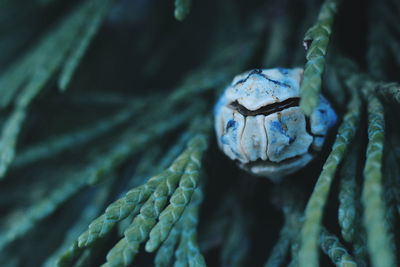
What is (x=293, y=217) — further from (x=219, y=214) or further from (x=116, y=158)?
(x=116, y=158)

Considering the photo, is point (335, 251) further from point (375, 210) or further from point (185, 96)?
point (185, 96)

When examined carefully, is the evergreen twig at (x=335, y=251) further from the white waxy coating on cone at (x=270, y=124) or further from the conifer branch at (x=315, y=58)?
the conifer branch at (x=315, y=58)

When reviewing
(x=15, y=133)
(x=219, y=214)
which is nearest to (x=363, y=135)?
(x=219, y=214)

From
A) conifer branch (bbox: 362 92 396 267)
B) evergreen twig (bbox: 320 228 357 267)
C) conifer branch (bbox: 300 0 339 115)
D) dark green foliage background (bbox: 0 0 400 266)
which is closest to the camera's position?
conifer branch (bbox: 362 92 396 267)

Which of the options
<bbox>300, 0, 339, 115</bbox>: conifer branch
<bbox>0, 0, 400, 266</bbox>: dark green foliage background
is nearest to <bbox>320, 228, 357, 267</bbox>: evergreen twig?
<bbox>0, 0, 400, 266</bbox>: dark green foliage background

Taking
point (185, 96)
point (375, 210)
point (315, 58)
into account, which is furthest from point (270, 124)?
point (185, 96)

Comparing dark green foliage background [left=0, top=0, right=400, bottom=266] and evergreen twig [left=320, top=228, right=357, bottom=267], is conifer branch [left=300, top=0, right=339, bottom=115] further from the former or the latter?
evergreen twig [left=320, top=228, right=357, bottom=267]

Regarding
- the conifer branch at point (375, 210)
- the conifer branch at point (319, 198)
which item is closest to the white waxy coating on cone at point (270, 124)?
the conifer branch at point (319, 198)

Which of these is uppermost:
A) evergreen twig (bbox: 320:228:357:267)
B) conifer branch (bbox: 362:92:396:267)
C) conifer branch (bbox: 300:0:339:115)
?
conifer branch (bbox: 300:0:339:115)
